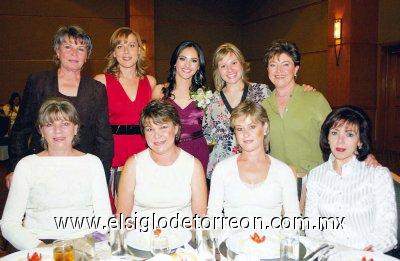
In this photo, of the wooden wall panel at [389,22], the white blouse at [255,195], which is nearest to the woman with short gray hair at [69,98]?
the white blouse at [255,195]

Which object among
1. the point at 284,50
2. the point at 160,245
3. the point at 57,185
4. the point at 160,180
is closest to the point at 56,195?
the point at 57,185

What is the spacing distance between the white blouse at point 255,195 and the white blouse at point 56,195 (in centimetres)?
71

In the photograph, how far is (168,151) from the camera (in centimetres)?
252

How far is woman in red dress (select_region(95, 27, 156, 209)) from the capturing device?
3.34 metres

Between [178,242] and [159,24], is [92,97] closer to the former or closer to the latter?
[178,242]

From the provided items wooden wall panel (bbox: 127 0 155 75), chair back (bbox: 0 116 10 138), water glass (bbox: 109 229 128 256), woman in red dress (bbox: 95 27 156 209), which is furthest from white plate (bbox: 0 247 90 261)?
wooden wall panel (bbox: 127 0 155 75)

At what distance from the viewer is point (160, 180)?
245 cm

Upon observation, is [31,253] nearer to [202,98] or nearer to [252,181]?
[252,181]

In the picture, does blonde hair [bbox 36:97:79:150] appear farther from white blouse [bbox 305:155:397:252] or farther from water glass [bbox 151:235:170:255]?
white blouse [bbox 305:155:397:252]

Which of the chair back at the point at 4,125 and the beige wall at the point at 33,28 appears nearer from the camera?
the chair back at the point at 4,125

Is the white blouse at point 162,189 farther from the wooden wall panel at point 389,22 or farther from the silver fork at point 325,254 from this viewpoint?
the wooden wall panel at point 389,22

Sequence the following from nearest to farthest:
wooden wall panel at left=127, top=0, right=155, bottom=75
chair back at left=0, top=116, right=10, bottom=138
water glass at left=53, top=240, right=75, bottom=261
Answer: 1. water glass at left=53, top=240, right=75, bottom=261
2. chair back at left=0, top=116, right=10, bottom=138
3. wooden wall panel at left=127, top=0, right=155, bottom=75

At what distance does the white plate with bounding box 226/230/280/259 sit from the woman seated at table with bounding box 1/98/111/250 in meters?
0.97

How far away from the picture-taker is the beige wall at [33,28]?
32.2 ft
